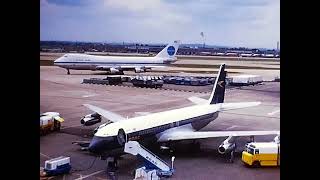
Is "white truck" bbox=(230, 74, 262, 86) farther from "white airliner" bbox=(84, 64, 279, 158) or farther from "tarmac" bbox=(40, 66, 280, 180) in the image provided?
"white airliner" bbox=(84, 64, 279, 158)

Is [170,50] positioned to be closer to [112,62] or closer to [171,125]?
[171,125]

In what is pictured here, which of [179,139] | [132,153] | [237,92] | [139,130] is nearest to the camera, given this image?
[132,153]

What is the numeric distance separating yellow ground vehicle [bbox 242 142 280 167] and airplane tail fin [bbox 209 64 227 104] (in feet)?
3.47

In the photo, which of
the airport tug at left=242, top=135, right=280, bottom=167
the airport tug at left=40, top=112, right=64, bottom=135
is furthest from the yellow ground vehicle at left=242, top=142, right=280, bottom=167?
the airport tug at left=40, top=112, right=64, bottom=135

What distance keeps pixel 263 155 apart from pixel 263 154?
13mm

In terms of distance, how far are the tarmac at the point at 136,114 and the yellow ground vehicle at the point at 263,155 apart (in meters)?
0.08

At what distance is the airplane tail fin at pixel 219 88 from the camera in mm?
5867

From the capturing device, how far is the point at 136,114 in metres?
5.70

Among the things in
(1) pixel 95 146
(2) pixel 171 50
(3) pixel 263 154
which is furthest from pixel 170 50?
(3) pixel 263 154

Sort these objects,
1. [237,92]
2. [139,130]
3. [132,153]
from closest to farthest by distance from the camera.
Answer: [132,153] < [139,130] < [237,92]
